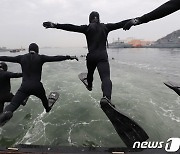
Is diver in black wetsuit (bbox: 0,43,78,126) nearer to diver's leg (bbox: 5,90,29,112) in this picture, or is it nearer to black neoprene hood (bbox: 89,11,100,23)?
diver's leg (bbox: 5,90,29,112)

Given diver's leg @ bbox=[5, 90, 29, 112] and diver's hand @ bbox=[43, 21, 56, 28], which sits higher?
diver's hand @ bbox=[43, 21, 56, 28]

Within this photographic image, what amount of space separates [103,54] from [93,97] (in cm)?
888

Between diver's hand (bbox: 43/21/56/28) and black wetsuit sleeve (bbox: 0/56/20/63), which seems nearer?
diver's hand (bbox: 43/21/56/28)

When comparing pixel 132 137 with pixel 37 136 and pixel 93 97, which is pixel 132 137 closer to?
pixel 37 136

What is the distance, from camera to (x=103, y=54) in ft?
21.8

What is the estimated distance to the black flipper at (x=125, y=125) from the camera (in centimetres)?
620

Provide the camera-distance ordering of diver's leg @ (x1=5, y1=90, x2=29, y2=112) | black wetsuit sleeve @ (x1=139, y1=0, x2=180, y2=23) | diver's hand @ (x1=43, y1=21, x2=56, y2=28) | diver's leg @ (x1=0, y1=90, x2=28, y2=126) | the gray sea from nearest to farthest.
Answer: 1. black wetsuit sleeve @ (x1=139, y1=0, x2=180, y2=23)
2. diver's hand @ (x1=43, y1=21, x2=56, y2=28)
3. diver's leg @ (x1=0, y1=90, x2=28, y2=126)
4. diver's leg @ (x1=5, y1=90, x2=29, y2=112)
5. the gray sea

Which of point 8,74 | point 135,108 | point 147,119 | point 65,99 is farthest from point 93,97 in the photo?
point 8,74

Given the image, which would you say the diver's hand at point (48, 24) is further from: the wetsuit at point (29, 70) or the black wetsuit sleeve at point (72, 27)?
the wetsuit at point (29, 70)

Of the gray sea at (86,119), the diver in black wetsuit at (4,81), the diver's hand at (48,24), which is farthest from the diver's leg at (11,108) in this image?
the gray sea at (86,119)

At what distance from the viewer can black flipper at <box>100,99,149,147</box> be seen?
620 centimetres

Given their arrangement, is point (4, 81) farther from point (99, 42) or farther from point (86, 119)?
point (86, 119)

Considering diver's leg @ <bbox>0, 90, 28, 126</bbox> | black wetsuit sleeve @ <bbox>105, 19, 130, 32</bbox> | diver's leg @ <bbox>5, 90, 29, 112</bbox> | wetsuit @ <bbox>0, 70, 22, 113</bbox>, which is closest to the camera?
black wetsuit sleeve @ <bbox>105, 19, 130, 32</bbox>

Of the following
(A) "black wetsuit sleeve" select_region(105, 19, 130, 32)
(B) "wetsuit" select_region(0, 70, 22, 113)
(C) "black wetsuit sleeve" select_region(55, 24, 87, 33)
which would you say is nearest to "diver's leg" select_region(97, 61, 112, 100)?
(A) "black wetsuit sleeve" select_region(105, 19, 130, 32)
